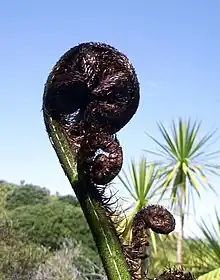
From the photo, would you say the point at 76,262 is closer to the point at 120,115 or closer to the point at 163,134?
the point at 163,134

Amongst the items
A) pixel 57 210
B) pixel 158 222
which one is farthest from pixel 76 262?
pixel 158 222

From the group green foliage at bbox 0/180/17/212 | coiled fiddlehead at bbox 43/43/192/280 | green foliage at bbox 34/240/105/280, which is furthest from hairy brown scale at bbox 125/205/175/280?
green foliage at bbox 0/180/17/212

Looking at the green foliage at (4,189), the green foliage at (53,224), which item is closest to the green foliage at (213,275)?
the green foliage at (53,224)

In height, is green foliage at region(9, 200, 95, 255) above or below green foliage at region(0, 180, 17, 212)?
below

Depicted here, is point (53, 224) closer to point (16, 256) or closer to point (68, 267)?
point (16, 256)

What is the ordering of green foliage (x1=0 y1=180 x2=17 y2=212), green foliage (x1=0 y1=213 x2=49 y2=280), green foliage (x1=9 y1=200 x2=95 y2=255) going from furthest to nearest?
green foliage (x1=0 y1=180 x2=17 y2=212)
green foliage (x1=9 y1=200 x2=95 y2=255)
green foliage (x1=0 y1=213 x2=49 y2=280)

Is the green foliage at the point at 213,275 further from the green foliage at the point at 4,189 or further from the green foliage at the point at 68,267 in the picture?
the green foliage at the point at 4,189

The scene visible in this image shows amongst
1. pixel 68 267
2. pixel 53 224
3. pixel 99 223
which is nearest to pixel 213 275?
pixel 99 223

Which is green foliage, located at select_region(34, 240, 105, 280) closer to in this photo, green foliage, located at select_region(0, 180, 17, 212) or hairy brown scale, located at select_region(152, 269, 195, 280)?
green foliage, located at select_region(0, 180, 17, 212)
